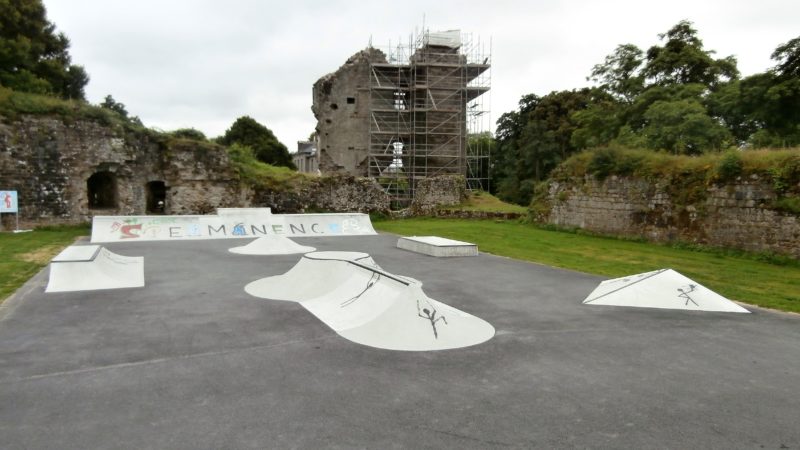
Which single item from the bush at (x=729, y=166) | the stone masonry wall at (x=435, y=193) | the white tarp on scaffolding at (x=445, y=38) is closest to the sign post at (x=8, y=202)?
the stone masonry wall at (x=435, y=193)

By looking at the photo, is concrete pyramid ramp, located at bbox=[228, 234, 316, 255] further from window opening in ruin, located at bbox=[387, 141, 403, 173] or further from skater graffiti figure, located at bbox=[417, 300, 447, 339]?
window opening in ruin, located at bbox=[387, 141, 403, 173]

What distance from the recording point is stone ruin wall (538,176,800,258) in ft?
41.3

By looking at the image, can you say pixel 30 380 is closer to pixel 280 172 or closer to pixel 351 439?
pixel 351 439

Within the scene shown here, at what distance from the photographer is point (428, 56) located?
3228 centimetres

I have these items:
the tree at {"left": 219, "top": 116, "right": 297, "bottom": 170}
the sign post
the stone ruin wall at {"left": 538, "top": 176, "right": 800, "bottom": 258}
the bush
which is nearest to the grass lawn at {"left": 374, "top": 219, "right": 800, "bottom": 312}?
the stone ruin wall at {"left": 538, "top": 176, "right": 800, "bottom": 258}

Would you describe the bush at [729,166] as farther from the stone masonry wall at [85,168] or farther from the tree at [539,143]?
the tree at [539,143]

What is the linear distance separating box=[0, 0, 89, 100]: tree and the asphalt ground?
21495 millimetres

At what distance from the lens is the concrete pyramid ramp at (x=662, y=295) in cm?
728

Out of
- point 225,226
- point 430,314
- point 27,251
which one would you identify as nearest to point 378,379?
point 430,314

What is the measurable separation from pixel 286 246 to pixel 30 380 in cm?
888

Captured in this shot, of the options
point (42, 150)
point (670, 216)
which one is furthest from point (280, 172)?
point (670, 216)

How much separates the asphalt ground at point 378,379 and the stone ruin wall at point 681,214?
697 centimetres

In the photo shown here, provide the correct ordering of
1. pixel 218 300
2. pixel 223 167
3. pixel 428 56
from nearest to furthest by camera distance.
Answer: pixel 218 300
pixel 223 167
pixel 428 56

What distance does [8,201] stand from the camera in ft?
51.7
